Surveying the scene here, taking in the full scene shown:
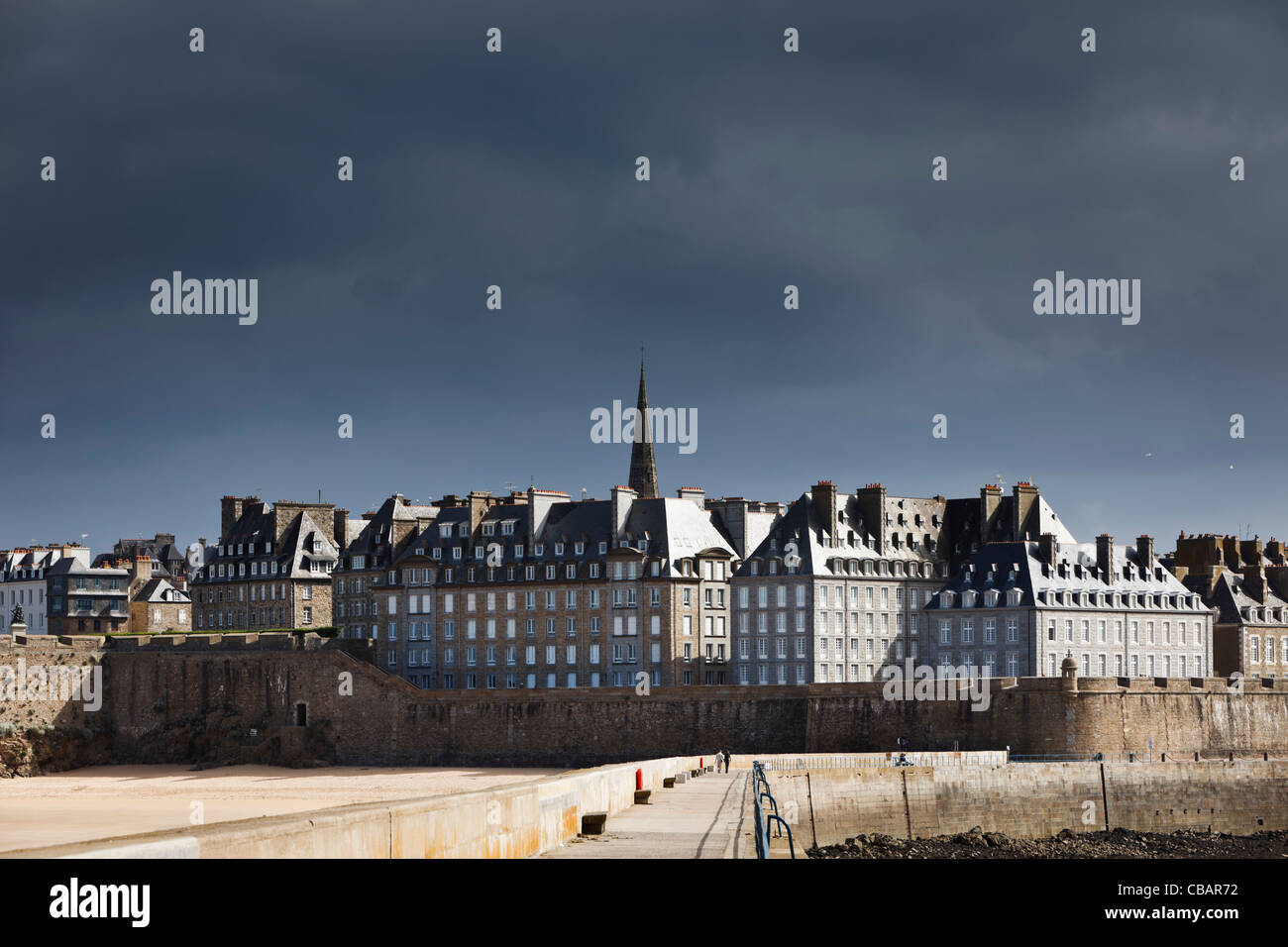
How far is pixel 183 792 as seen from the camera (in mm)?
70812

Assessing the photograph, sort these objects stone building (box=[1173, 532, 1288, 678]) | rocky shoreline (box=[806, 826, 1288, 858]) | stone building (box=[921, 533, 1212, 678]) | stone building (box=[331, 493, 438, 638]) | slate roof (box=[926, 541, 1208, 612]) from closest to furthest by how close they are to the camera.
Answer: rocky shoreline (box=[806, 826, 1288, 858]), stone building (box=[921, 533, 1212, 678]), slate roof (box=[926, 541, 1208, 612]), stone building (box=[1173, 532, 1288, 678]), stone building (box=[331, 493, 438, 638])

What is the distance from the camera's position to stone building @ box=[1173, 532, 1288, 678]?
8924 centimetres

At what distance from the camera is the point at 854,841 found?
4891 centimetres

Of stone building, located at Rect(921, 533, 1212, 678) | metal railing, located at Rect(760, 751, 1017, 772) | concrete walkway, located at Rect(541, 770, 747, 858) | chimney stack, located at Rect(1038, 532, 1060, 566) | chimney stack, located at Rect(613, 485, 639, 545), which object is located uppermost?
chimney stack, located at Rect(613, 485, 639, 545)

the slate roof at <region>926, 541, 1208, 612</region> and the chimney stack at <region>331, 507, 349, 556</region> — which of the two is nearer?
the slate roof at <region>926, 541, 1208, 612</region>

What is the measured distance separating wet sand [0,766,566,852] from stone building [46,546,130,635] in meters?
31.8

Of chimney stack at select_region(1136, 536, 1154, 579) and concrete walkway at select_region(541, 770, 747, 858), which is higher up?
chimney stack at select_region(1136, 536, 1154, 579)

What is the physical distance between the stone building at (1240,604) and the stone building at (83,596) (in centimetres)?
6768

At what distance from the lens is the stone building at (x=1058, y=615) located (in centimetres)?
7762

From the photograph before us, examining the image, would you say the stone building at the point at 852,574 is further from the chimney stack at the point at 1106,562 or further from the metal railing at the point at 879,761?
the metal railing at the point at 879,761

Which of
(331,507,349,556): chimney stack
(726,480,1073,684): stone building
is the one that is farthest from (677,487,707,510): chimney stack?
(331,507,349,556): chimney stack

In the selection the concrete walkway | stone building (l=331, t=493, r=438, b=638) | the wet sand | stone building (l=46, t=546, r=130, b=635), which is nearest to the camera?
the concrete walkway

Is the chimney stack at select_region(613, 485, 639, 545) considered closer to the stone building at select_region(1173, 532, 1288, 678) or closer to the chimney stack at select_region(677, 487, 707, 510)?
the chimney stack at select_region(677, 487, 707, 510)
